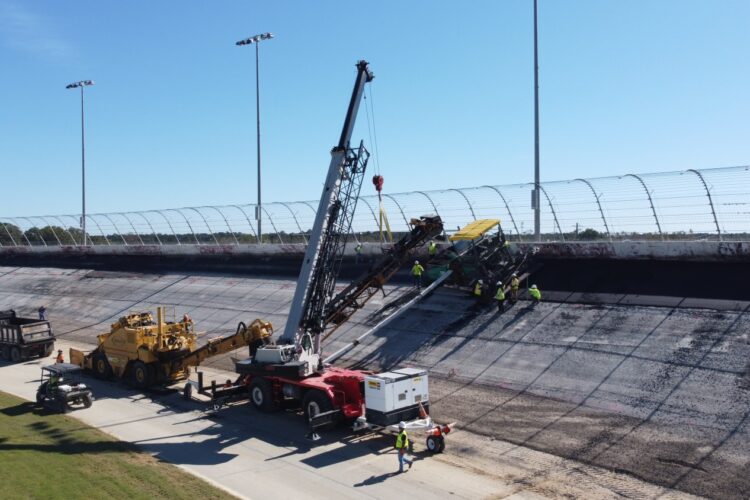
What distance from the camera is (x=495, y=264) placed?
26391mm

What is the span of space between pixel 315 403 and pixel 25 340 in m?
16.9

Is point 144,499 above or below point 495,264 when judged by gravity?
below

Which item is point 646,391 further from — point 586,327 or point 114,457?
point 114,457

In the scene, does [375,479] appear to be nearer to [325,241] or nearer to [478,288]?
[325,241]

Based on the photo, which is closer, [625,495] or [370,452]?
[625,495]

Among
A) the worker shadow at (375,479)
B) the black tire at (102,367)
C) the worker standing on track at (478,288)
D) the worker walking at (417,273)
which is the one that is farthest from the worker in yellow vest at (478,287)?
the black tire at (102,367)

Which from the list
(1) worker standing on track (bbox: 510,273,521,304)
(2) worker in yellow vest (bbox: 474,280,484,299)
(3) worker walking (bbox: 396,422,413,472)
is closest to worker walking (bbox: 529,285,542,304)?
(1) worker standing on track (bbox: 510,273,521,304)

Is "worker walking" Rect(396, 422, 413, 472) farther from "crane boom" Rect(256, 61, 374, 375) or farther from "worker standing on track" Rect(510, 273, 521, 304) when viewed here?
"worker standing on track" Rect(510, 273, 521, 304)

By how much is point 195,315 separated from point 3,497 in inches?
888

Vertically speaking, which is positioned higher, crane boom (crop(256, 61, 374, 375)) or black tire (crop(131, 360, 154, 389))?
crane boom (crop(256, 61, 374, 375))

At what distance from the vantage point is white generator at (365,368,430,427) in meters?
15.6

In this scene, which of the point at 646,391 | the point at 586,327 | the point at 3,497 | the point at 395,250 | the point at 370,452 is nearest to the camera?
the point at 3,497

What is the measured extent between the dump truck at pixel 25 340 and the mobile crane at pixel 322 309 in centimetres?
1334

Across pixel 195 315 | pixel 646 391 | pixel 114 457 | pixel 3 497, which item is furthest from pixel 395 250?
pixel 195 315
